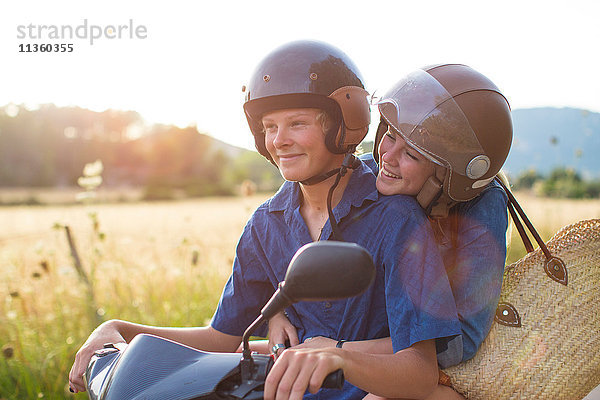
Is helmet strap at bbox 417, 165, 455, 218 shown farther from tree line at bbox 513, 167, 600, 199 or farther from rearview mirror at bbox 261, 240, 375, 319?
tree line at bbox 513, 167, 600, 199

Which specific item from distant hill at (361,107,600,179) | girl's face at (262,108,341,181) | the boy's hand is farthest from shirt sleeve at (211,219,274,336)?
distant hill at (361,107,600,179)

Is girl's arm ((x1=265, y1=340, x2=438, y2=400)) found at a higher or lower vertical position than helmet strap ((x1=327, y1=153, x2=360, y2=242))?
lower

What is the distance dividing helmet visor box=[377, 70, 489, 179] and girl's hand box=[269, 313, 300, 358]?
982mm

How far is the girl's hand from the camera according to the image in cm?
245

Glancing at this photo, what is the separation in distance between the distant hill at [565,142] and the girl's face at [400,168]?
155 inches

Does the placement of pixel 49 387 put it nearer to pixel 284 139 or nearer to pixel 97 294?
pixel 97 294

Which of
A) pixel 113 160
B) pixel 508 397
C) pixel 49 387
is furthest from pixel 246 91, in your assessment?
pixel 113 160

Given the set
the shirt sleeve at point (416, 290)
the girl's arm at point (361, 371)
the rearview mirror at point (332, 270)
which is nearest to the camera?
the rearview mirror at point (332, 270)

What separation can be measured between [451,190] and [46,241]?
4651mm

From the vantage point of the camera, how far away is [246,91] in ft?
8.61

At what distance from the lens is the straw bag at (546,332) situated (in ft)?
7.08

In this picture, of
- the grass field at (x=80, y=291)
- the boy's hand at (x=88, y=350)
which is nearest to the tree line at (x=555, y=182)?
the grass field at (x=80, y=291)

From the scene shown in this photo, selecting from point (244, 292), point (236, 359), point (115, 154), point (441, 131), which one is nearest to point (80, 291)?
point (244, 292)

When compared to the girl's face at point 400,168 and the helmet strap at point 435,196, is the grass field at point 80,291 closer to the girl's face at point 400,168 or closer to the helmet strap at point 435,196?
the girl's face at point 400,168
